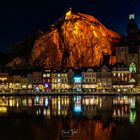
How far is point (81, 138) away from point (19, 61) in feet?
340

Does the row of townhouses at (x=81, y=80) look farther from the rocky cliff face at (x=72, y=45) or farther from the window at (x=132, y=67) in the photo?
the rocky cliff face at (x=72, y=45)

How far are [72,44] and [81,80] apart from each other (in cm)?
3189

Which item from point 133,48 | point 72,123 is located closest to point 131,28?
point 133,48

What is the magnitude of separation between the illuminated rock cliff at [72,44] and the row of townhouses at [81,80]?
70.9 ft

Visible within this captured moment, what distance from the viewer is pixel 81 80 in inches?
3900

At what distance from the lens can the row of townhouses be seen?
97000 mm

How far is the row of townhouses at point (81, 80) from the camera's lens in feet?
318

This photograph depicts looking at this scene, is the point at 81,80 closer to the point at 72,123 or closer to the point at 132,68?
the point at 132,68

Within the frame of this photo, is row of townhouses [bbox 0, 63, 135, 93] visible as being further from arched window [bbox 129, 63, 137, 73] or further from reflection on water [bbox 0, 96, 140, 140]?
reflection on water [bbox 0, 96, 140, 140]

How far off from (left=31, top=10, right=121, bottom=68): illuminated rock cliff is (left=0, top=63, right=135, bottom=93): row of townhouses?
21600mm

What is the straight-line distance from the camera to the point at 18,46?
147000 mm

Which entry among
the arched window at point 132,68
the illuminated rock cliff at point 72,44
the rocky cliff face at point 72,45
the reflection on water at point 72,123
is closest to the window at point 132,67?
the arched window at point 132,68

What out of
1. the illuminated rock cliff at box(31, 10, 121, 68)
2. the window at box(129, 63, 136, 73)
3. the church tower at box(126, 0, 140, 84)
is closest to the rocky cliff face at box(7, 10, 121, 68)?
the illuminated rock cliff at box(31, 10, 121, 68)

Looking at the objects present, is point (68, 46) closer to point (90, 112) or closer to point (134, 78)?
point (134, 78)
